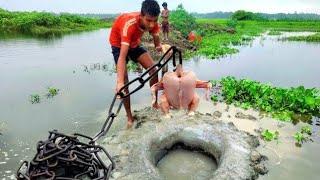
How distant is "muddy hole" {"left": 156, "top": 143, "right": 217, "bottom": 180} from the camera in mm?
5516

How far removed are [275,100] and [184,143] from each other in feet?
14.1

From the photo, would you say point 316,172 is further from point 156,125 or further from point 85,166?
point 85,166

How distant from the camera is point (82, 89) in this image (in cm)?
1116

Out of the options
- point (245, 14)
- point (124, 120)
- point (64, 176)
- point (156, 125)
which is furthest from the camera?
point (245, 14)

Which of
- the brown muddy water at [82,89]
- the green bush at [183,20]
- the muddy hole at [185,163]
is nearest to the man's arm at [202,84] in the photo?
the muddy hole at [185,163]

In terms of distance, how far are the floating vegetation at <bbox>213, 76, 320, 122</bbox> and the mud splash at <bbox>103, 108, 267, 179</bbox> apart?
92.8 inches

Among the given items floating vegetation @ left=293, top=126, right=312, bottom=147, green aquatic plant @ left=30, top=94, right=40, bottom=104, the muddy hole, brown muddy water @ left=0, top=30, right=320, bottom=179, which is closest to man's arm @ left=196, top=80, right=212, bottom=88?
the muddy hole

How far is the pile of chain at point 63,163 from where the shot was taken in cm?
254

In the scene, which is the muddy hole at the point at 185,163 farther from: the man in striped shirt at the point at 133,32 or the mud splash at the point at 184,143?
the man in striped shirt at the point at 133,32

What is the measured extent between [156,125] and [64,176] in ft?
13.3

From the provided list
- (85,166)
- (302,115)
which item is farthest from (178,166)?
(302,115)

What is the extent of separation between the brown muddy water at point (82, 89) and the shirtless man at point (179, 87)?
849 mm

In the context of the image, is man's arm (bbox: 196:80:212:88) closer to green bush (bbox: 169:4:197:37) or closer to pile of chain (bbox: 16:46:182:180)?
pile of chain (bbox: 16:46:182:180)

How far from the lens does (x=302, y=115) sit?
29.2 feet
